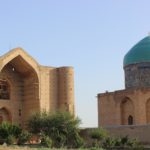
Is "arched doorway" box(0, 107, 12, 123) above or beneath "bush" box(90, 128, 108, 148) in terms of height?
above

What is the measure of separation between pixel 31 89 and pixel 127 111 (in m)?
6.15

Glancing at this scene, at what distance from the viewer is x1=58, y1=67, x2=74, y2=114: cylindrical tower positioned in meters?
28.1

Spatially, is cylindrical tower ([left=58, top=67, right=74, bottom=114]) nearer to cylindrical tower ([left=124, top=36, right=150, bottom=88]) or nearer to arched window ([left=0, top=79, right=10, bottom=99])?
arched window ([left=0, top=79, right=10, bottom=99])

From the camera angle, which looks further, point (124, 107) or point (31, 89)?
point (124, 107)

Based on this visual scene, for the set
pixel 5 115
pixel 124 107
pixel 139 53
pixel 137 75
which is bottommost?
pixel 5 115

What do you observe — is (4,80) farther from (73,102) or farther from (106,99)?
(106,99)

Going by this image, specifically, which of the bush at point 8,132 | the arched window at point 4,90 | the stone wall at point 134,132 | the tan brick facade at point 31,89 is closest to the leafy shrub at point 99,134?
the stone wall at point 134,132

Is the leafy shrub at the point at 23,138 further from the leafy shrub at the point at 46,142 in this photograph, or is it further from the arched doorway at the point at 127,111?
the arched doorway at the point at 127,111

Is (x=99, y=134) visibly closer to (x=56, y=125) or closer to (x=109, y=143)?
(x=109, y=143)

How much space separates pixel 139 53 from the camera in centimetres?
3100

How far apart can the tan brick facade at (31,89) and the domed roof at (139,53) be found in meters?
4.96

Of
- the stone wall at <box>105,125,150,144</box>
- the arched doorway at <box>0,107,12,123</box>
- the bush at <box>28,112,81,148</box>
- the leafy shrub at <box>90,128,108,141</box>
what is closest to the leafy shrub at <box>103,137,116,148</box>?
the leafy shrub at <box>90,128,108,141</box>

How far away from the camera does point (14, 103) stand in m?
28.3

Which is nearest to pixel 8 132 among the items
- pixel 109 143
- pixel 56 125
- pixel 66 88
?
pixel 56 125
